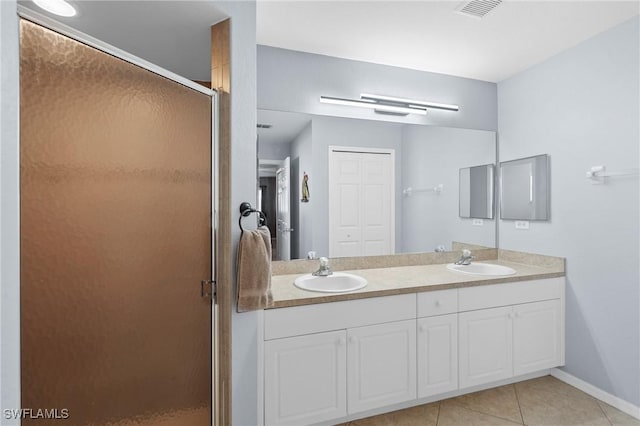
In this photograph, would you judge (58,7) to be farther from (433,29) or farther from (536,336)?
(536,336)

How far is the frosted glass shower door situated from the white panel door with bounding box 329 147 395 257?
43.2 inches

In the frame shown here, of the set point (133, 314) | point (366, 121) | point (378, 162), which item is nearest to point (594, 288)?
point (378, 162)

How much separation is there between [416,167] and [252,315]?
176cm

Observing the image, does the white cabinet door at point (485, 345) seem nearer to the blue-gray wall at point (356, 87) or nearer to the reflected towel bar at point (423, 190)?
the reflected towel bar at point (423, 190)

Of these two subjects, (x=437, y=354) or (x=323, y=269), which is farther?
(x=323, y=269)

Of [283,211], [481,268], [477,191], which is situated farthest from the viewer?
[477,191]

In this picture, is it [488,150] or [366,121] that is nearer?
[366,121]

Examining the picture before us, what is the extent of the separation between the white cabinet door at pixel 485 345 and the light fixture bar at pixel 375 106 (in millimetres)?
1591

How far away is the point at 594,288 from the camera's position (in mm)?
2242

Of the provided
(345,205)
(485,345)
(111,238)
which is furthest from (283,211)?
(485,345)

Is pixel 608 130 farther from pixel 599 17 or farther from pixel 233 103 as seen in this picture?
pixel 233 103

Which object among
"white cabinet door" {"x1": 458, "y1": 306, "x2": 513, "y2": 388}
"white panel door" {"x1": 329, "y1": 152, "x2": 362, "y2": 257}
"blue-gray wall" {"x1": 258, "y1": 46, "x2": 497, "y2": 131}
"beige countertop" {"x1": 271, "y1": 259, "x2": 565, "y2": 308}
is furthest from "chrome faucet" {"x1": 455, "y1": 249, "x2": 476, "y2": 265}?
"blue-gray wall" {"x1": 258, "y1": 46, "x2": 497, "y2": 131}

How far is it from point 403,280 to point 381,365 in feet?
1.79

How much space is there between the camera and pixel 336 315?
1813 millimetres
